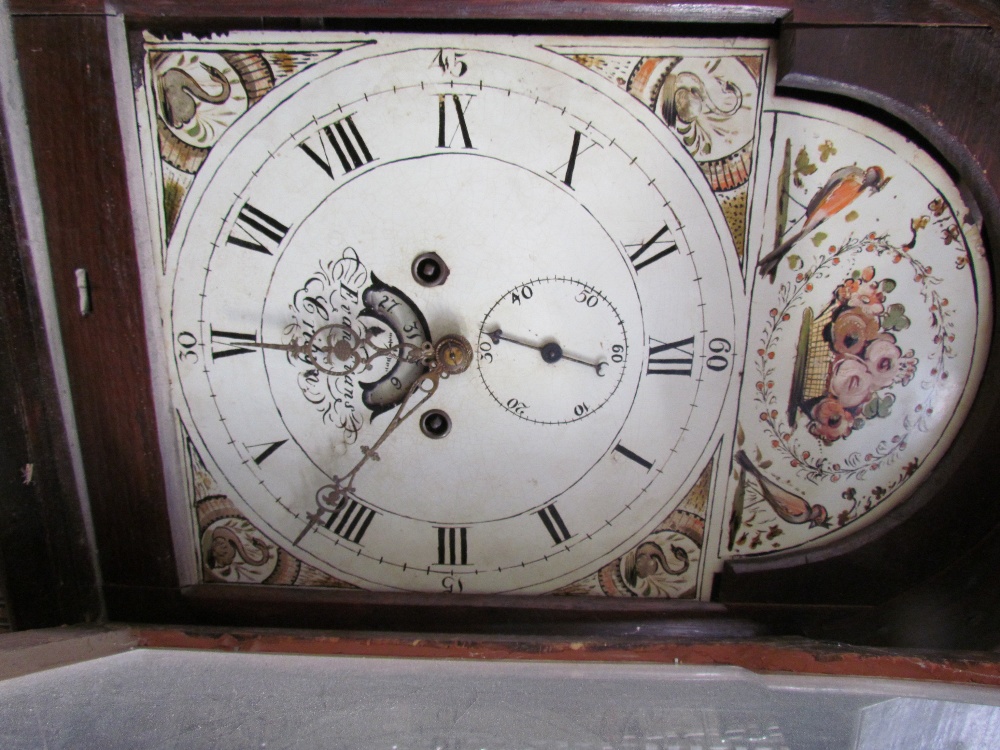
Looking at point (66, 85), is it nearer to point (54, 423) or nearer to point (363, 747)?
point (54, 423)

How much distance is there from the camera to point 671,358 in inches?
34.9

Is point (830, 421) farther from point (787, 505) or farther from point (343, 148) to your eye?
point (343, 148)

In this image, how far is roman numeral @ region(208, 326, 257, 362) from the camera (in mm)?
894

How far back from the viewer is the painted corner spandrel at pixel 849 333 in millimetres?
827

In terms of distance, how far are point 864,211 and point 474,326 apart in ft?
1.75

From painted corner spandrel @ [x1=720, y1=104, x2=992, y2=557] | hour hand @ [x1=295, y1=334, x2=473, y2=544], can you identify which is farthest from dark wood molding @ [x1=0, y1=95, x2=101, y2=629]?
painted corner spandrel @ [x1=720, y1=104, x2=992, y2=557]

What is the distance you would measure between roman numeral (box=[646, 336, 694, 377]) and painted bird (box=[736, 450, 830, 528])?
0.17m

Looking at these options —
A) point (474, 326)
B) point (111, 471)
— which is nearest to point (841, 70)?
point (474, 326)

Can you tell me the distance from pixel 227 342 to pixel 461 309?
1.09 feet

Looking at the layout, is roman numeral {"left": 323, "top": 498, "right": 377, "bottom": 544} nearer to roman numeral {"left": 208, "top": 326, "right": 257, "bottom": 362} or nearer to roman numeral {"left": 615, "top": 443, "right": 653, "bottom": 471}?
roman numeral {"left": 208, "top": 326, "right": 257, "bottom": 362}

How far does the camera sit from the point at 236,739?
71 cm

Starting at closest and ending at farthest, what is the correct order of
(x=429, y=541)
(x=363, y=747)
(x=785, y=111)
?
(x=363, y=747) → (x=785, y=111) → (x=429, y=541)

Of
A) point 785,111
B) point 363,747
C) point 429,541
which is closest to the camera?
point 363,747

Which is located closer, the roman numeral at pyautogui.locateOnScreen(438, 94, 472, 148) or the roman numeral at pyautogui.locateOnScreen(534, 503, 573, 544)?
the roman numeral at pyautogui.locateOnScreen(438, 94, 472, 148)
